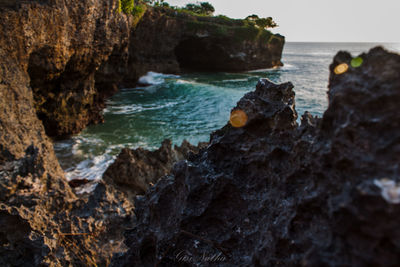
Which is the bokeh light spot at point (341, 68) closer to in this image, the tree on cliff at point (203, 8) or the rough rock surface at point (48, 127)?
the rough rock surface at point (48, 127)

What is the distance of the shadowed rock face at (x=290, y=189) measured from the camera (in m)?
0.99

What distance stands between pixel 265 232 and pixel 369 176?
30.5 inches

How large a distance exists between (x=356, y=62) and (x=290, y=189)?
807mm

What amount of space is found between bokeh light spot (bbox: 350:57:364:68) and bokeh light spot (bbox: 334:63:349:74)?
1.1 inches

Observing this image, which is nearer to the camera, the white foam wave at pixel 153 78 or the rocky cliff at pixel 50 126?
the rocky cliff at pixel 50 126

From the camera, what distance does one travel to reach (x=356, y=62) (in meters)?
1.27

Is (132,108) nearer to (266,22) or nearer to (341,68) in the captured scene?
(341,68)

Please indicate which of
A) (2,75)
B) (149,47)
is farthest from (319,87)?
(2,75)

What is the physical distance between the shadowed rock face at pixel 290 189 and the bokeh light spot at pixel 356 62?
3cm

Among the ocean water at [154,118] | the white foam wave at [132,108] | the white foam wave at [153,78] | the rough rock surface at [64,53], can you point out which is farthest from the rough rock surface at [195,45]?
the rough rock surface at [64,53]

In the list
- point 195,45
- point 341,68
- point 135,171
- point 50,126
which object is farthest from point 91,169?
point 195,45

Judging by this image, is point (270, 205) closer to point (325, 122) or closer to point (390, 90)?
point (325, 122)

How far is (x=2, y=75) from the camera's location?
213 inches

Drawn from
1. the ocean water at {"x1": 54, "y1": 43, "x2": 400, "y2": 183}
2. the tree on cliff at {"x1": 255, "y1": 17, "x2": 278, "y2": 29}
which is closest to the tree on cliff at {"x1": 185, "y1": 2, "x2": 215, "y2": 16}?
the tree on cliff at {"x1": 255, "y1": 17, "x2": 278, "y2": 29}
